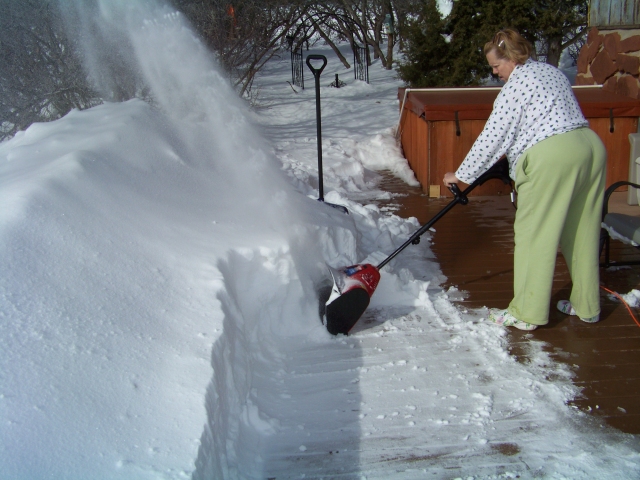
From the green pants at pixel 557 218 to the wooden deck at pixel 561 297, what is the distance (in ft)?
0.49

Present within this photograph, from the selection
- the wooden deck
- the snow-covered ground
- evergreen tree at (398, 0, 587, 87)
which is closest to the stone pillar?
the wooden deck

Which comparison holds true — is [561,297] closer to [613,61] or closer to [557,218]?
[557,218]

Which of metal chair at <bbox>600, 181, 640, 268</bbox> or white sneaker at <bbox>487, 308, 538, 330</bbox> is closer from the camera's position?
white sneaker at <bbox>487, 308, 538, 330</bbox>

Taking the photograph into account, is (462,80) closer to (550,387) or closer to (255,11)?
(255,11)

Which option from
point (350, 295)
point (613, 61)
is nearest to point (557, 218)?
point (350, 295)

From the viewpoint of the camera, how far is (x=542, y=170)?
2.86 metres

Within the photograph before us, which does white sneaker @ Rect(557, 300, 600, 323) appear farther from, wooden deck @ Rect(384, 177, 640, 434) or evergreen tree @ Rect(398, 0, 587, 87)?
evergreen tree @ Rect(398, 0, 587, 87)

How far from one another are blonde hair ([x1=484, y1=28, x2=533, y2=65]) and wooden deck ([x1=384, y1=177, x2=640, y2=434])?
129 centimetres

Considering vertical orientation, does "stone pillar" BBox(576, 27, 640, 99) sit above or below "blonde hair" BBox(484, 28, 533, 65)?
below

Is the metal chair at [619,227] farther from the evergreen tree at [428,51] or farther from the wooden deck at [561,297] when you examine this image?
the evergreen tree at [428,51]

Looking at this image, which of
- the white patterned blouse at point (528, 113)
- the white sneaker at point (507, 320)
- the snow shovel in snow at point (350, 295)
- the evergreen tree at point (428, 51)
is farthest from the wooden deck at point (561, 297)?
the evergreen tree at point (428, 51)

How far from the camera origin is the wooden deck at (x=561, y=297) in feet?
8.43

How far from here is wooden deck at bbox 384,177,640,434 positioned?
257cm

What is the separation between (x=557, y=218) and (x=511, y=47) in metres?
0.80
